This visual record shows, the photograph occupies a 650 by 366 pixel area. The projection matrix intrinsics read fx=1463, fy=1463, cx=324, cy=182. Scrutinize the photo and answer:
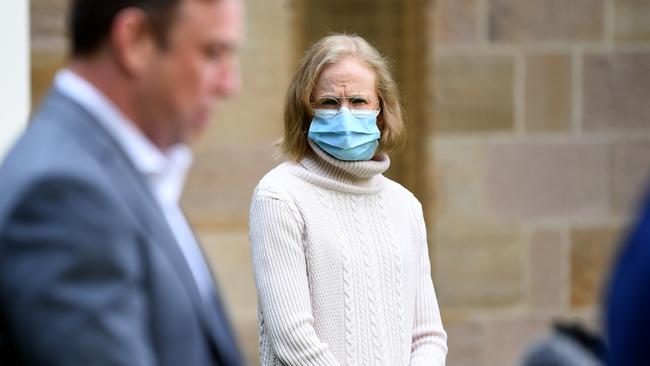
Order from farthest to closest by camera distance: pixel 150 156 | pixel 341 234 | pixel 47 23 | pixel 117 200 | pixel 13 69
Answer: pixel 47 23 → pixel 13 69 → pixel 341 234 → pixel 150 156 → pixel 117 200

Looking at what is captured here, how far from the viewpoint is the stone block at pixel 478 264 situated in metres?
7.37

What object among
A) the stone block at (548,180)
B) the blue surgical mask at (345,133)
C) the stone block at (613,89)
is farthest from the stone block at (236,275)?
the blue surgical mask at (345,133)

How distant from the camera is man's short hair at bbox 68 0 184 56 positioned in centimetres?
221

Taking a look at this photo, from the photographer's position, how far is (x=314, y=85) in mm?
4074

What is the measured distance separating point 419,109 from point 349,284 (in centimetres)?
383

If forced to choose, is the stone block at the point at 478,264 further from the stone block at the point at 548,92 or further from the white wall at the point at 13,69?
the white wall at the point at 13,69

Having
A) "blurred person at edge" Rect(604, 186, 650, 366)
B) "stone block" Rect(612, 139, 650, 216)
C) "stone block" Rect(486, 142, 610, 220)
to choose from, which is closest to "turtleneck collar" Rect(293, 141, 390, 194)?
"blurred person at edge" Rect(604, 186, 650, 366)

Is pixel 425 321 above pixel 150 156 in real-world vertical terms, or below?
below

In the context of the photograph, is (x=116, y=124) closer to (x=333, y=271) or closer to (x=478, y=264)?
(x=333, y=271)

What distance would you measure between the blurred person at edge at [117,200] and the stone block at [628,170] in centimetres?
536

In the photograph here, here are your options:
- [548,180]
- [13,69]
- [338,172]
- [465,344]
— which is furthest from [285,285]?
[548,180]

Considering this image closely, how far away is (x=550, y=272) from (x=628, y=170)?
2.19 ft

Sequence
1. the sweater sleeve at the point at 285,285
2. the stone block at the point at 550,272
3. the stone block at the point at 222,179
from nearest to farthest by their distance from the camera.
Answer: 1. the sweater sleeve at the point at 285,285
2. the stone block at the point at 222,179
3. the stone block at the point at 550,272

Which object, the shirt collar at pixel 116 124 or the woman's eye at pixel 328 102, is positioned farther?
the woman's eye at pixel 328 102
